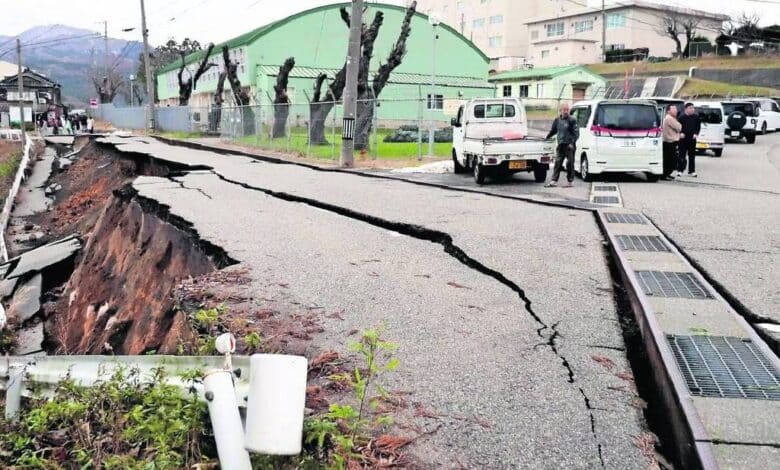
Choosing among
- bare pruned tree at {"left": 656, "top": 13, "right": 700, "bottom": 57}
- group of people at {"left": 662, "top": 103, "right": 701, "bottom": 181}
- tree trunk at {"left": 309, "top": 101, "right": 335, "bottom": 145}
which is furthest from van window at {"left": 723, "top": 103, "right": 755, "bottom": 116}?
bare pruned tree at {"left": 656, "top": 13, "right": 700, "bottom": 57}

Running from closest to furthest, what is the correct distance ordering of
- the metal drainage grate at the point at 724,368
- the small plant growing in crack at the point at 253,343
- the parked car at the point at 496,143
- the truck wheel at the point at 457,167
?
the metal drainage grate at the point at 724,368 → the small plant growing in crack at the point at 253,343 → the parked car at the point at 496,143 → the truck wheel at the point at 457,167

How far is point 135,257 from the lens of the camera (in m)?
10.8

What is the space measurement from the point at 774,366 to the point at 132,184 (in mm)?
13407

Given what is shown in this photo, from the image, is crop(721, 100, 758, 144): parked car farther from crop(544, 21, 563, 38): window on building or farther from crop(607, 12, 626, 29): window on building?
crop(544, 21, 563, 38): window on building

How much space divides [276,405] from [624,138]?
1394cm

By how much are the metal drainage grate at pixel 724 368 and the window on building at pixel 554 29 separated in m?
76.5

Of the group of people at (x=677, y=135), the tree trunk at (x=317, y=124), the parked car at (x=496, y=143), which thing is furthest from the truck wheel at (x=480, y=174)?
the tree trunk at (x=317, y=124)

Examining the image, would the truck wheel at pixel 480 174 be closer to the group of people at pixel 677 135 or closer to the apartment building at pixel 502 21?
the group of people at pixel 677 135

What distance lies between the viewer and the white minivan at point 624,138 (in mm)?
15336

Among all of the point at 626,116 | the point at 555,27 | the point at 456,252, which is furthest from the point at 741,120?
the point at 555,27

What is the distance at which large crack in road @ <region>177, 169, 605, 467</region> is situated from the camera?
14.1 feet

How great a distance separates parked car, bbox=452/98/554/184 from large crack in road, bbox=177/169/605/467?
4.57 meters

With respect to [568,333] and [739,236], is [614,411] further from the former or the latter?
[739,236]

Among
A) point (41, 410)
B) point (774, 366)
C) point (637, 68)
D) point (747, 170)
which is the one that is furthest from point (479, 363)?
point (637, 68)
